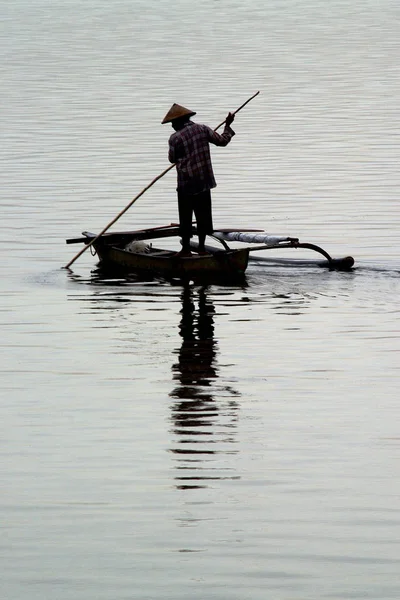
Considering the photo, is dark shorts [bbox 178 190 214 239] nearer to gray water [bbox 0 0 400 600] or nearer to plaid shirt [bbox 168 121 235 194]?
plaid shirt [bbox 168 121 235 194]

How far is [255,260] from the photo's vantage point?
19.8m

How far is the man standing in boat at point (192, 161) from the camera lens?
1859 centimetres

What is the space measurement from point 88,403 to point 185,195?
672 centimetres

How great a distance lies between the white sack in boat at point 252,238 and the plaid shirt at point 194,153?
0.72m

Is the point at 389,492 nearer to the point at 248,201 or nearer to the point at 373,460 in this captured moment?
the point at 373,460

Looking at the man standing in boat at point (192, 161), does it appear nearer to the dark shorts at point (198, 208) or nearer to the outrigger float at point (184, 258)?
the dark shorts at point (198, 208)

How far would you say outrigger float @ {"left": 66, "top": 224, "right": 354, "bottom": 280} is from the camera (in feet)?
60.0

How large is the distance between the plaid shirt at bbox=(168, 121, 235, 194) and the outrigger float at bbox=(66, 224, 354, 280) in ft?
2.43

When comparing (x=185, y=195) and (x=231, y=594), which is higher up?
(x=185, y=195)

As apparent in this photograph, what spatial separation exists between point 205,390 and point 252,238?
20.5ft

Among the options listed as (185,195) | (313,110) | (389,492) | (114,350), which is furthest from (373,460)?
(313,110)

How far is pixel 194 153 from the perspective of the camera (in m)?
18.6

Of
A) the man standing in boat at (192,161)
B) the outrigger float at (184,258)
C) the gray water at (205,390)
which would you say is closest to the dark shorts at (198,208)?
the man standing in boat at (192,161)

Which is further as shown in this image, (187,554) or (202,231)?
(202,231)
